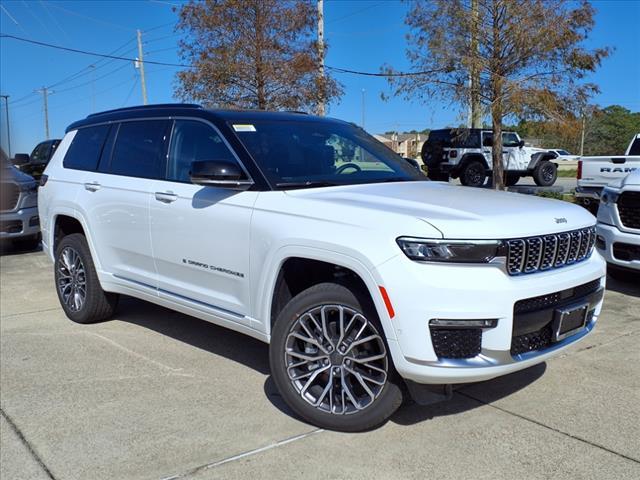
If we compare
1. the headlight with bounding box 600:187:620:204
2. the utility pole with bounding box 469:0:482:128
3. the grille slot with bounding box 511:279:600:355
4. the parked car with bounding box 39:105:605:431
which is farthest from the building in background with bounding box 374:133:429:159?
the grille slot with bounding box 511:279:600:355

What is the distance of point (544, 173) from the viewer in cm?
2111

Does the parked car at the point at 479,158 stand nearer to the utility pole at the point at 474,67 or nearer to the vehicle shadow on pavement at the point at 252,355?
the utility pole at the point at 474,67

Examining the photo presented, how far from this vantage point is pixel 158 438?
3432 mm

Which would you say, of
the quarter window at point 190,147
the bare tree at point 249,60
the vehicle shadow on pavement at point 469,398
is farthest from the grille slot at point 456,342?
the bare tree at point 249,60

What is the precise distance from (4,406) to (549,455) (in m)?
3.21

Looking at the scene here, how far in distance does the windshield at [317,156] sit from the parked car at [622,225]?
8.73 ft

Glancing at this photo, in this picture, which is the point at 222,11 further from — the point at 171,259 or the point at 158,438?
the point at 158,438

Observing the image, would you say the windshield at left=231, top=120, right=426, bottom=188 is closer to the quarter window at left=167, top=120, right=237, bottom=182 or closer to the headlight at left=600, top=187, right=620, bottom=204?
the quarter window at left=167, top=120, right=237, bottom=182

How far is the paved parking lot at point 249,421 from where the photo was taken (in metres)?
3.11

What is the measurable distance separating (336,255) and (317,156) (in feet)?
4.16

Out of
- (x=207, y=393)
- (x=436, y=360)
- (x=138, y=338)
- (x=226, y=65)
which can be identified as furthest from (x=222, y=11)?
(x=436, y=360)

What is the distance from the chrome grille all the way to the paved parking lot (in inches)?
36.4

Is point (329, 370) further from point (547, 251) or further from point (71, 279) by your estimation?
→ point (71, 279)

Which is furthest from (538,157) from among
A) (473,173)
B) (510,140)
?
(473,173)
